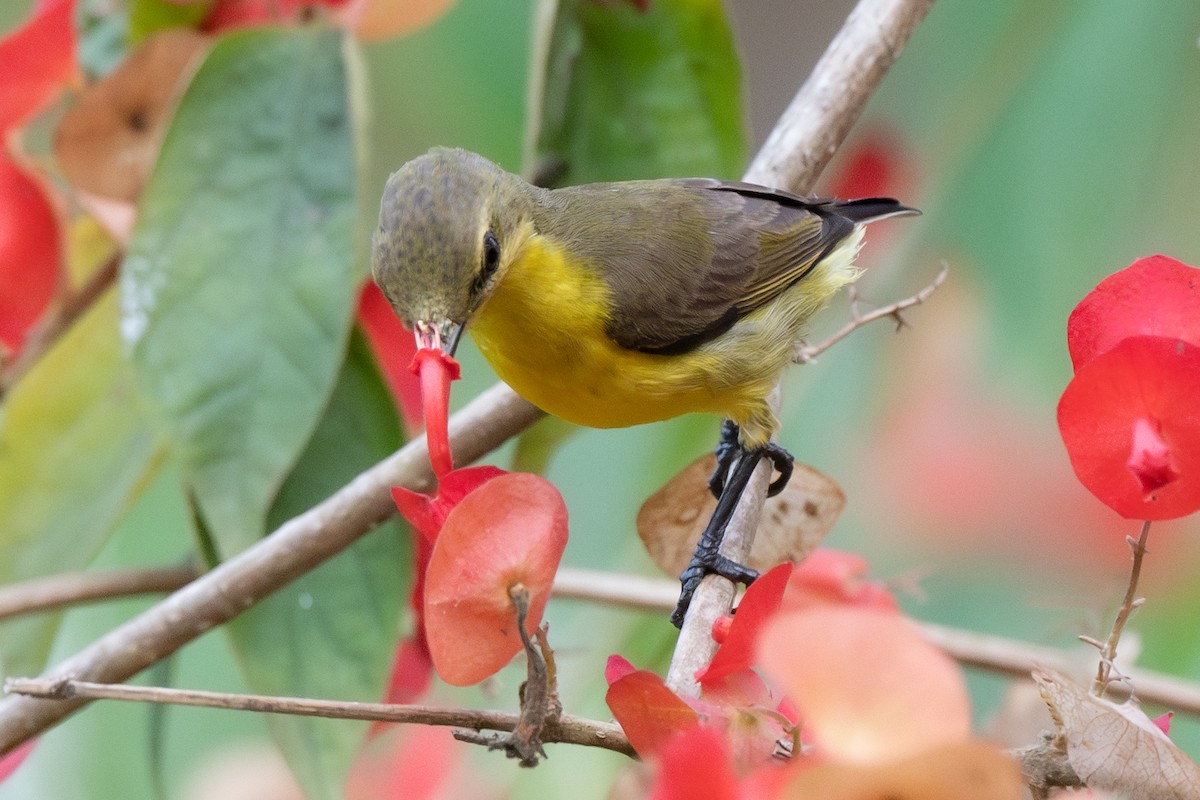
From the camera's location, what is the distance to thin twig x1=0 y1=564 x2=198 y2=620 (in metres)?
1.07

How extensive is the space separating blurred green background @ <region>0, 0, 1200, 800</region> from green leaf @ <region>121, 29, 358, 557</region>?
77 centimetres

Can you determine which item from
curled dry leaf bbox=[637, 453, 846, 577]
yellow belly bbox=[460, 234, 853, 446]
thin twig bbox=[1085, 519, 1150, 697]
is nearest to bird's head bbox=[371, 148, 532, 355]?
yellow belly bbox=[460, 234, 853, 446]

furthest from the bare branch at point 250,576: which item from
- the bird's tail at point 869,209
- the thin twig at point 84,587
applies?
the bird's tail at point 869,209

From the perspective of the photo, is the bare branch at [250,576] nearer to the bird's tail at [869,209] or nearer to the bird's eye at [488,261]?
the bird's eye at [488,261]

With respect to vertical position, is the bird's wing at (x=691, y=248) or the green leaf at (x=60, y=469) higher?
the bird's wing at (x=691, y=248)

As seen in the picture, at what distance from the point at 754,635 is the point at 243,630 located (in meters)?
0.68

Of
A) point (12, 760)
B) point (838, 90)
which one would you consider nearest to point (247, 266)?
point (12, 760)

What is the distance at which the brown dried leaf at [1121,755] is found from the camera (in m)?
0.46

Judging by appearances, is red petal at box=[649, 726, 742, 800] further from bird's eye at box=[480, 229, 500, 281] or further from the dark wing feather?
the dark wing feather

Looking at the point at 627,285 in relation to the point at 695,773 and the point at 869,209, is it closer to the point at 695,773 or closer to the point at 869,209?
the point at 869,209

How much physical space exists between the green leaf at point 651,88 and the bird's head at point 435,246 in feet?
1.01

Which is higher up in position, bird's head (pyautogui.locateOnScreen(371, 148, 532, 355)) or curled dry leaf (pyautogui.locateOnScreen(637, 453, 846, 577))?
bird's head (pyautogui.locateOnScreen(371, 148, 532, 355))

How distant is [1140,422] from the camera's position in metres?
0.56

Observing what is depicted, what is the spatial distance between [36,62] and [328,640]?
2.23ft
